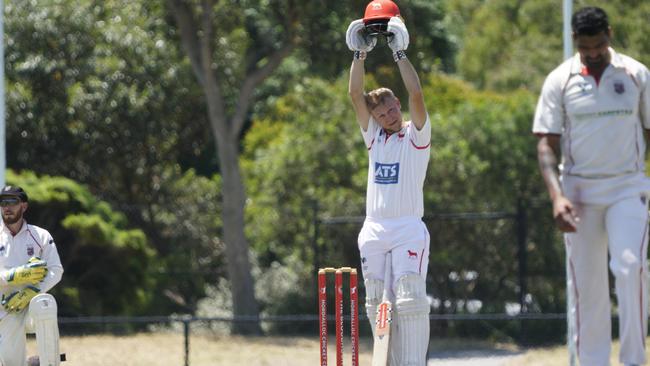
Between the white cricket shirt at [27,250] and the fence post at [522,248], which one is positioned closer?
the white cricket shirt at [27,250]

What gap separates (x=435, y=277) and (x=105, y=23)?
269 inches

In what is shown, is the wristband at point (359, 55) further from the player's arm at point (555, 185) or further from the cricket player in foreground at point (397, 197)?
the player's arm at point (555, 185)

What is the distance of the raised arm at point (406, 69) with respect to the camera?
725 cm

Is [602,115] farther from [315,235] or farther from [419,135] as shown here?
[315,235]

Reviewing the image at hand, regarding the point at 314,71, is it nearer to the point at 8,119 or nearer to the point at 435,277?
the point at 435,277

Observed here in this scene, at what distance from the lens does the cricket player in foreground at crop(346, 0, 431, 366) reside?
7.30 metres

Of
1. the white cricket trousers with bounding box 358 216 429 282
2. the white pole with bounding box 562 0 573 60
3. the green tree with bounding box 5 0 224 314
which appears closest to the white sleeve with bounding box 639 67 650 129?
the white cricket trousers with bounding box 358 216 429 282

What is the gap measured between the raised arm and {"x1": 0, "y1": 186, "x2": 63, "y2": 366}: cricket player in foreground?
266 cm

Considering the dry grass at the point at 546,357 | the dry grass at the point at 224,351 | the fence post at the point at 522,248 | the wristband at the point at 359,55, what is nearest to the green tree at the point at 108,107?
the dry grass at the point at 224,351

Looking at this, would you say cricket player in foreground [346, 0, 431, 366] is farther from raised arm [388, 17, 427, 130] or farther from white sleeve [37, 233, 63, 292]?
white sleeve [37, 233, 63, 292]

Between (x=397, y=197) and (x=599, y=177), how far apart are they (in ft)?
4.88

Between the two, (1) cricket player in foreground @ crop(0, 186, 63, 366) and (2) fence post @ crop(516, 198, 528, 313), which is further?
(2) fence post @ crop(516, 198, 528, 313)

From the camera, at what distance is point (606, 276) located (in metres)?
6.36

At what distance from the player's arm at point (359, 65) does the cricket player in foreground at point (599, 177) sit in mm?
1529
